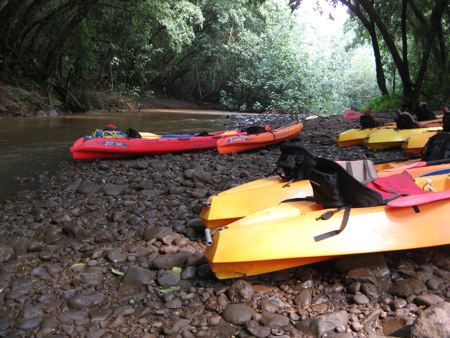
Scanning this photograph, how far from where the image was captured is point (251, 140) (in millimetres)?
6781

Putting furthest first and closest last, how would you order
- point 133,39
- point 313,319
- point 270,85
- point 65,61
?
point 270,85, point 65,61, point 133,39, point 313,319

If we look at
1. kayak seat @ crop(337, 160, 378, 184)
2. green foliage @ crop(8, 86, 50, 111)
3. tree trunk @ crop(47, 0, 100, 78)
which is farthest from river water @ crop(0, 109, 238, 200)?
kayak seat @ crop(337, 160, 378, 184)

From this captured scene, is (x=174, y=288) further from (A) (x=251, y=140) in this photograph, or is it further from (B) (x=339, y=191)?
(A) (x=251, y=140)

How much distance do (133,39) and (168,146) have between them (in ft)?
21.1

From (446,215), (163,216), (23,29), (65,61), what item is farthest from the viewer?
(65,61)

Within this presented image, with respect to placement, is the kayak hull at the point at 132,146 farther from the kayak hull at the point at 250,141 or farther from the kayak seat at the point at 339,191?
the kayak seat at the point at 339,191

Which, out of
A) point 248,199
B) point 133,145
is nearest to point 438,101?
point 133,145

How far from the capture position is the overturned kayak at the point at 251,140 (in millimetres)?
6535

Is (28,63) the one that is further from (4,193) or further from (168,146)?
(4,193)

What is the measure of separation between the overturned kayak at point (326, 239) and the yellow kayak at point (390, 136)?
3.97 m

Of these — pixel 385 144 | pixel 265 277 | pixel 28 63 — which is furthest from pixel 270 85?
pixel 265 277

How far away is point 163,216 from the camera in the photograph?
3781 mm

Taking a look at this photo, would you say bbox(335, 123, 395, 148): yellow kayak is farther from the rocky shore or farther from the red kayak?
the rocky shore

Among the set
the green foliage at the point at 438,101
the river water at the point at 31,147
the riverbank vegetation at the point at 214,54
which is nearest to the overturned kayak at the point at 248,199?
the river water at the point at 31,147
